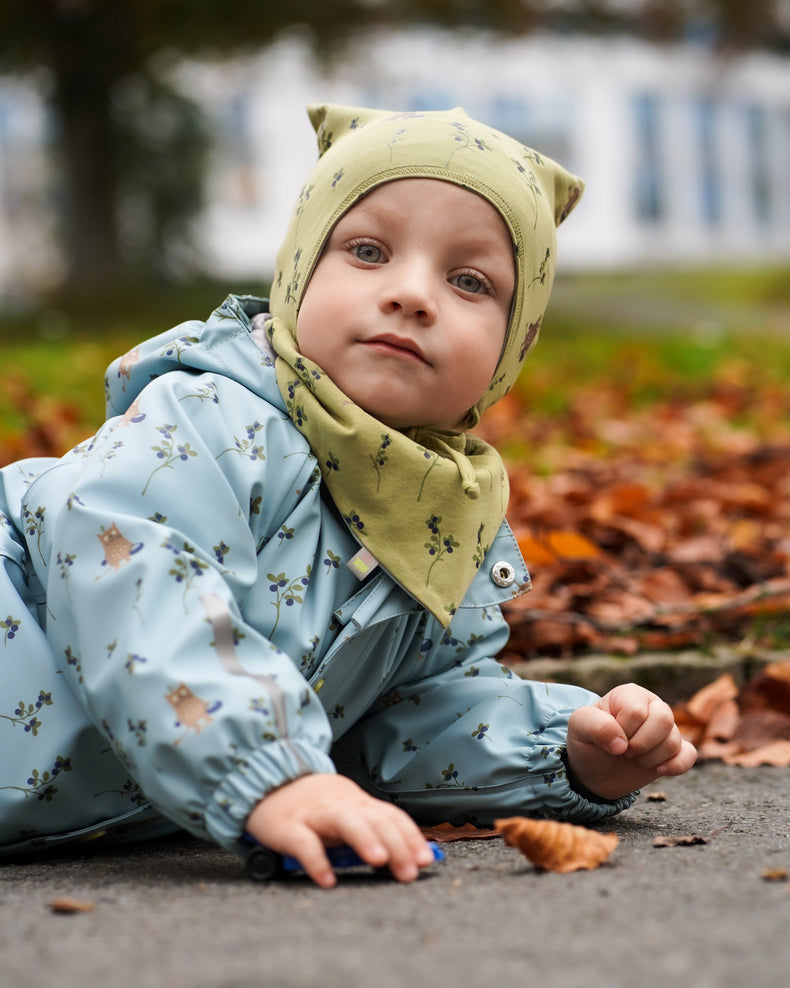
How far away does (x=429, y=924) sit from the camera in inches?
44.1

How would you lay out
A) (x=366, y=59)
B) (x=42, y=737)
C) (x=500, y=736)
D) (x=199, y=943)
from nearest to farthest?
(x=199, y=943) → (x=42, y=737) → (x=500, y=736) → (x=366, y=59)

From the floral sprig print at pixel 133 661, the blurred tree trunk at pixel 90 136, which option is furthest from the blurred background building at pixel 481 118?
the floral sprig print at pixel 133 661

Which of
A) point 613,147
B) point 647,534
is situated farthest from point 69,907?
point 613,147

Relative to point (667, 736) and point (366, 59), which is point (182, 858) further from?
point (366, 59)

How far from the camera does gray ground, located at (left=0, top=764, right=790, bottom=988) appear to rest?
0.98 m

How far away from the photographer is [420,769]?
1827mm

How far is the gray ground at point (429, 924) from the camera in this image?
3.20ft

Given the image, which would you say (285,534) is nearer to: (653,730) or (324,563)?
(324,563)

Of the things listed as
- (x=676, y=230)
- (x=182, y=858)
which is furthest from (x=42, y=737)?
(x=676, y=230)

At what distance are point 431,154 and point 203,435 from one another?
1.77 ft

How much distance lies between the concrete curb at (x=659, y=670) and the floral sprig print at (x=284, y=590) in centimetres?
88

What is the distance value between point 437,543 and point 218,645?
0.44 m

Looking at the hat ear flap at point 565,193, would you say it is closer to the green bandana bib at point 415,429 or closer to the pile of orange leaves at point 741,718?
the green bandana bib at point 415,429

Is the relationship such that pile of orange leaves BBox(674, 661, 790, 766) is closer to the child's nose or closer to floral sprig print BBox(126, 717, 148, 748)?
the child's nose
